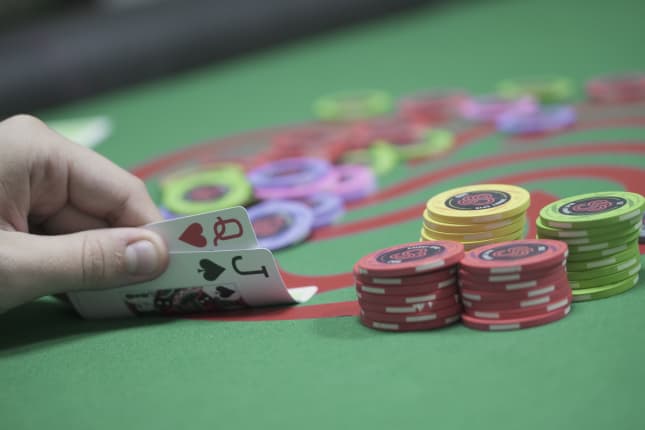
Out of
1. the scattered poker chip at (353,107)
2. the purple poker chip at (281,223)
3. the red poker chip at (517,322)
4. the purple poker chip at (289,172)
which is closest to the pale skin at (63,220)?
the purple poker chip at (281,223)

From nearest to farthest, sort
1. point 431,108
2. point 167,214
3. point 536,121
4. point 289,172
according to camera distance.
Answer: point 167,214, point 289,172, point 536,121, point 431,108

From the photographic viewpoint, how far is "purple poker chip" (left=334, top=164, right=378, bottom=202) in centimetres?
316

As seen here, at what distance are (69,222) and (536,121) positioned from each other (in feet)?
7.02

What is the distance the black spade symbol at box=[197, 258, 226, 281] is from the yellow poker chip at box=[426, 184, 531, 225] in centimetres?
56

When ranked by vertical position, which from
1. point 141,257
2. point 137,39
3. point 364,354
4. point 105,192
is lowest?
point 364,354

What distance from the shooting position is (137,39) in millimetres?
6461

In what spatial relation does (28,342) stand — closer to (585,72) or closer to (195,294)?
(195,294)

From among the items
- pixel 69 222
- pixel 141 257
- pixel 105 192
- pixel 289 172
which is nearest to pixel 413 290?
pixel 141 257

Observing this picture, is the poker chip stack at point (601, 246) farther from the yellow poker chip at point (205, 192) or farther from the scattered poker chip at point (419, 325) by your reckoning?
the yellow poker chip at point (205, 192)

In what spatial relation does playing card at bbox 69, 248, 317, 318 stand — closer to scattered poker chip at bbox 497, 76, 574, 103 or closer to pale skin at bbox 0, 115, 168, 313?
pale skin at bbox 0, 115, 168, 313

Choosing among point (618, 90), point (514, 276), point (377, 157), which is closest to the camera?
point (514, 276)

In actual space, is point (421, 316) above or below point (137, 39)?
below

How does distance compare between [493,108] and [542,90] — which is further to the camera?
[542,90]

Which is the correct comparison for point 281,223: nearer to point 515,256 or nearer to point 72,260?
point 72,260
